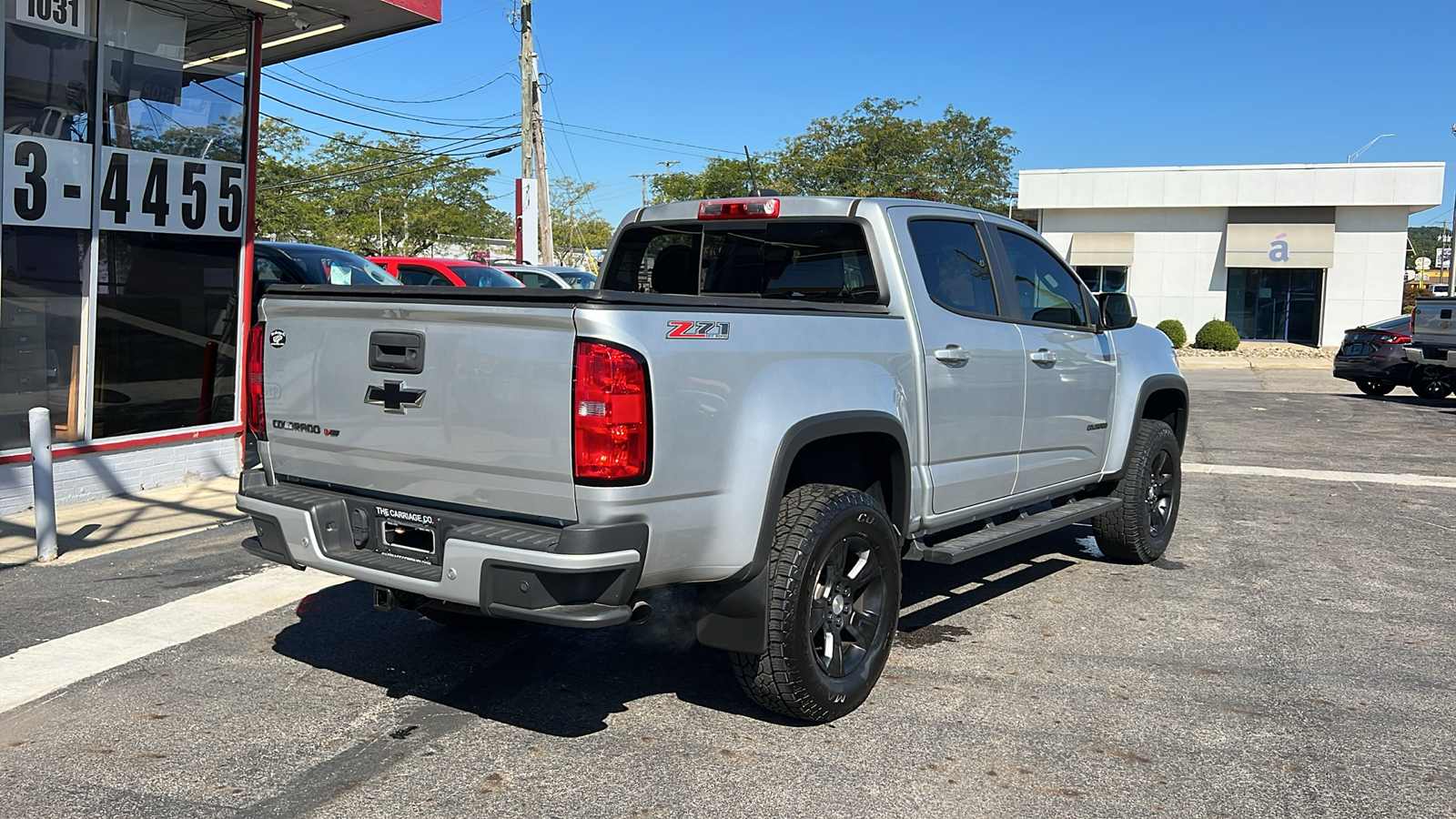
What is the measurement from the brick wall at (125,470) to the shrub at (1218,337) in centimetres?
3086

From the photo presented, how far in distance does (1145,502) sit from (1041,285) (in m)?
1.60

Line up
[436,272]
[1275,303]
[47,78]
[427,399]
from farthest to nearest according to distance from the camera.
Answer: [1275,303]
[436,272]
[47,78]
[427,399]

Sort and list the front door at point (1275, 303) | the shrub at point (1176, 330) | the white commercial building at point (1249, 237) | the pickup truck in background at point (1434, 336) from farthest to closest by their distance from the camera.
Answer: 1. the front door at point (1275, 303)
2. the white commercial building at point (1249, 237)
3. the shrub at point (1176, 330)
4. the pickup truck in background at point (1434, 336)

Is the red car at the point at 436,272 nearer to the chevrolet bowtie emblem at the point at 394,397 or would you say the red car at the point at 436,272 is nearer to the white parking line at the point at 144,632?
the white parking line at the point at 144,632

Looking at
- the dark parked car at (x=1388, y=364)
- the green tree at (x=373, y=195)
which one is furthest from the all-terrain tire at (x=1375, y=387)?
the green tree at (x=373, y=195)

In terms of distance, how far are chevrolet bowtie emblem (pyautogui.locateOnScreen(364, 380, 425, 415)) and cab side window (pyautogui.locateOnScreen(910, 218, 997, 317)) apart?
232 cm

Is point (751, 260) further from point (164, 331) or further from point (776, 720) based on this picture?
point (164, 331)

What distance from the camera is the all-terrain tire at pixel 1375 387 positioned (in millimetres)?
19562

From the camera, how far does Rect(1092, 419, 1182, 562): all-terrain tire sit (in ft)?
22.7

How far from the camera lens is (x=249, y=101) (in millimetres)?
9891

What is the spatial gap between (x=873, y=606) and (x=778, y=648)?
0.69m

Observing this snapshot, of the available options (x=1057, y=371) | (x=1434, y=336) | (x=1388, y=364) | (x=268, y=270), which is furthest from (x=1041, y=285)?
(x=1388, y=364)

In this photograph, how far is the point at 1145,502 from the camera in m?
7.00

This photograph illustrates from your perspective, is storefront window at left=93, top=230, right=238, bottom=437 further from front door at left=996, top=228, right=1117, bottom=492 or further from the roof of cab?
front door at left=996, top=228, right=1117, bottom=492
